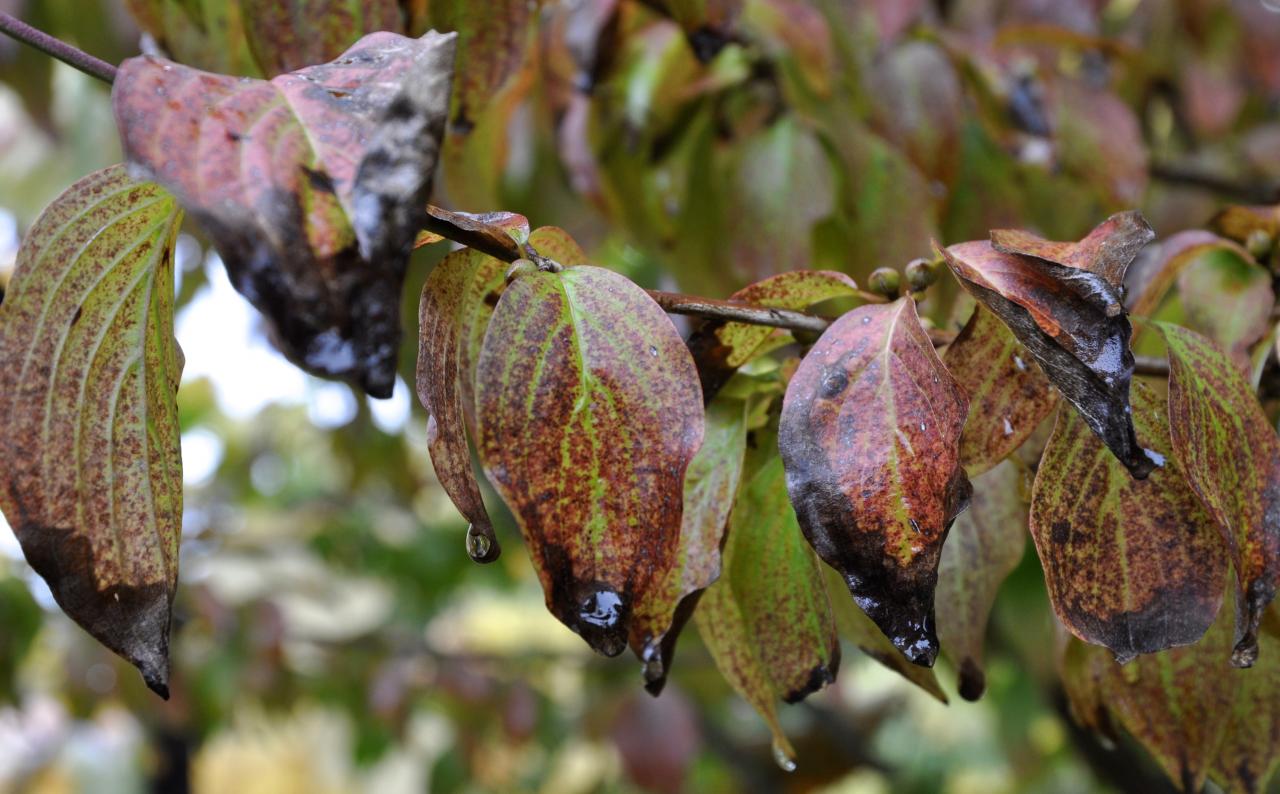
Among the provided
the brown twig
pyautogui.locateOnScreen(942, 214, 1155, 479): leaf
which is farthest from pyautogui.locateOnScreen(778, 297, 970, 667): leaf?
the brown twig

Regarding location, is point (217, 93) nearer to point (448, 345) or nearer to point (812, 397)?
point (448, 345)

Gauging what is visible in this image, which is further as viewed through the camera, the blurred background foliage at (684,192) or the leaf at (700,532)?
the blurred background foliage at (684,192)

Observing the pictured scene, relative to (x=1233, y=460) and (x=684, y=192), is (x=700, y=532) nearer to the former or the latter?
(x=1233, y=460)

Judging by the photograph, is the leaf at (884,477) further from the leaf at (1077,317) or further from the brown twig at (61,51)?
the brown twig at (61,51)

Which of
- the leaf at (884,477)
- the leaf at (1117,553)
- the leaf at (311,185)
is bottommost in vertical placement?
the leaf at (1117,553)

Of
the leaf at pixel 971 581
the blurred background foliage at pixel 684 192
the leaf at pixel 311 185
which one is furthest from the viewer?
the blurred background foliage at pixel 684 192

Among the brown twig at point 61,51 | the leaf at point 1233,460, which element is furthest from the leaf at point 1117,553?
the brown twig at point 61,51
